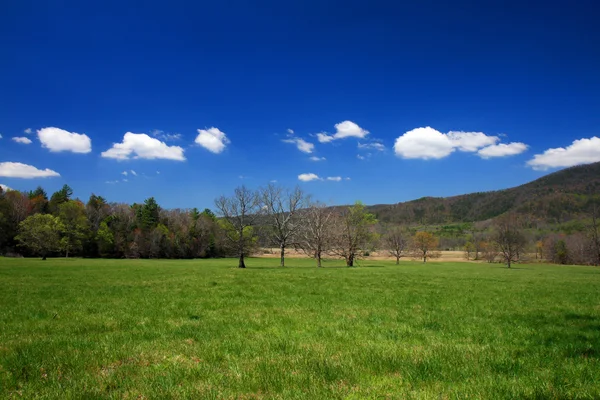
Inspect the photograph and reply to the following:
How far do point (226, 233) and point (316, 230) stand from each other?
14.9 meters

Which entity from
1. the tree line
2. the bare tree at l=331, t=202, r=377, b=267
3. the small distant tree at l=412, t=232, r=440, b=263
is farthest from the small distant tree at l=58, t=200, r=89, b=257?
the small distant tree at l=412, t=232, r=440, b=263

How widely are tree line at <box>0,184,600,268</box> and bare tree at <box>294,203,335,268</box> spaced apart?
17 cm

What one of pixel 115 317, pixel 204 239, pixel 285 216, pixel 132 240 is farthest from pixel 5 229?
pixel 115 317

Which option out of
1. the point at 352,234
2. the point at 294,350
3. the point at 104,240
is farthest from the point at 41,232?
the point at 294,350

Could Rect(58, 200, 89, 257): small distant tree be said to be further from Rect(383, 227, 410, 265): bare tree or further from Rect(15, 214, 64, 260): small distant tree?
Rect(383, 227, 410, 265): bare tree

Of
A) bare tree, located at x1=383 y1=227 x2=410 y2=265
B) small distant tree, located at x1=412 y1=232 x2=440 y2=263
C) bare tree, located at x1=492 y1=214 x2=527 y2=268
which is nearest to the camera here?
bare tree, located at x1=492 y1=214 x2=527 y2=268

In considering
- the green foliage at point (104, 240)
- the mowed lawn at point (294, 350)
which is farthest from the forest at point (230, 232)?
the mowed lawn at point (294, 350)

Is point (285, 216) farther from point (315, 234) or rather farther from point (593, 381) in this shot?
point (593, 381)

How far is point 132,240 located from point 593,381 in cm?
11537

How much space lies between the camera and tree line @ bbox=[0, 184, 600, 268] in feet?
188

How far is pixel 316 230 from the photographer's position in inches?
2313

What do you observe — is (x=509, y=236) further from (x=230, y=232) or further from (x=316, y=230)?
(x=230, y=232)

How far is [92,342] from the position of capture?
26.6ft

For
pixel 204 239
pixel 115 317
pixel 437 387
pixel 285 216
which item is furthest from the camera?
pixel 204 239
